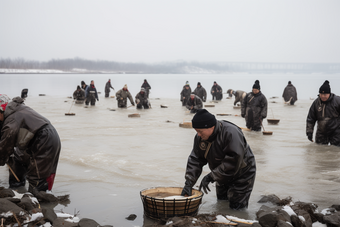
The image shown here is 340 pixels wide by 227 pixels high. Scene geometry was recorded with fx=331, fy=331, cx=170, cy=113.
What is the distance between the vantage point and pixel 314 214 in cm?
409

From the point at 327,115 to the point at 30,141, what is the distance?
6641 millimetres

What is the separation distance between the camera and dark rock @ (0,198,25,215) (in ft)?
12.3

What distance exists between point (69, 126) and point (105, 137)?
9.80 ft

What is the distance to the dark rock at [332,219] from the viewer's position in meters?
3.73

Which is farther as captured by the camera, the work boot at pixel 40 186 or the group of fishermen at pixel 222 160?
the work boot at pixel 40 186

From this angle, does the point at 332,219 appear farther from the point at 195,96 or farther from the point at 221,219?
the point at 195,96

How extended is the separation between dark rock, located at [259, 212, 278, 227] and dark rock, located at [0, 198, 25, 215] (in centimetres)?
277

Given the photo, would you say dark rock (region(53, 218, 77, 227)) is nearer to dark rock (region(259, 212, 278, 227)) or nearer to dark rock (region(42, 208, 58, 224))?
dark rock (region(42, 208, 58, 224))

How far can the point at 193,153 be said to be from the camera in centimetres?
434

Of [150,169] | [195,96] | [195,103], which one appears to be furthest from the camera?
[195,103]

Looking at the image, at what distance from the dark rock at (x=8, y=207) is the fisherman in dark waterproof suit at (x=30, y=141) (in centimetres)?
90

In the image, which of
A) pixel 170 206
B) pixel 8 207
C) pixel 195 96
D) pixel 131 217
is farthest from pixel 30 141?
pixel 195 96

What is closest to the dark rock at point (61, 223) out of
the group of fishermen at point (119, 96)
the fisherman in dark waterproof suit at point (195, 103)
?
the fisherman in dark waterproof suit at point (195, 103)

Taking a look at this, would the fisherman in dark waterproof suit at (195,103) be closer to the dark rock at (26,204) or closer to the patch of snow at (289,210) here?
the patch of snow at (289,210)
